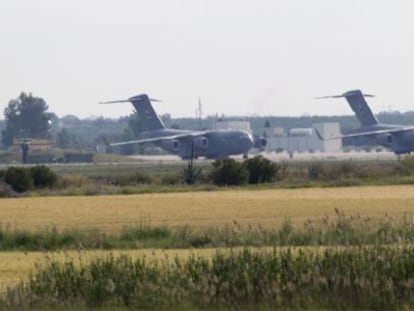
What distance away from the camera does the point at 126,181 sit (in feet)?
264

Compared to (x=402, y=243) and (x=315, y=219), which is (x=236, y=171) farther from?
(x=402, y=243)

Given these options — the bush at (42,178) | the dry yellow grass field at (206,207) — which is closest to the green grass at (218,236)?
the dry yellow grass field at (206,207)

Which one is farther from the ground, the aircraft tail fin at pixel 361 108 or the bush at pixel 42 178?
the aircraft tail fin at pixel 361 108

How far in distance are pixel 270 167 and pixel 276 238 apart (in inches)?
1784

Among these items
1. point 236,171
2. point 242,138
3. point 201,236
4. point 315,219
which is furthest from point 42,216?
point 242,138

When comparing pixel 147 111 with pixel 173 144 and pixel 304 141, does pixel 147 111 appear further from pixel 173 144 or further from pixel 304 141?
pixel 304 141

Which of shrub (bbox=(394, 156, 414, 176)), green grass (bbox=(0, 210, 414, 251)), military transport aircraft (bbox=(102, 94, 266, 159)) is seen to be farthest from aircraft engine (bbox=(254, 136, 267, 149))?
green grass (bbox=(0, 210, 414, 251))

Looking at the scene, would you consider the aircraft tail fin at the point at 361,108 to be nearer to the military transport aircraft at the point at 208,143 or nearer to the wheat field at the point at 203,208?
the military transport aircraft at the point at 208,143

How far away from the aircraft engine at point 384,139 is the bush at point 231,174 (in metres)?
52.3

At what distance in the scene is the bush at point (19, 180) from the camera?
7350 centimetres

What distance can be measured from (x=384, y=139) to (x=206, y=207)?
76481mm

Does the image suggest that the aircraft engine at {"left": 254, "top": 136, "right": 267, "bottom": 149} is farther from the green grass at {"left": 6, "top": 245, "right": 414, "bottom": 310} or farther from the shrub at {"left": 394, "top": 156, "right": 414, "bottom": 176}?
the green grass at {"left": 6, "top": 245, "right": 414, "bottom": 310}

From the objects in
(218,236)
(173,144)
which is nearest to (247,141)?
(173,144)

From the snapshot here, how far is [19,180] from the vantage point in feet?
243
